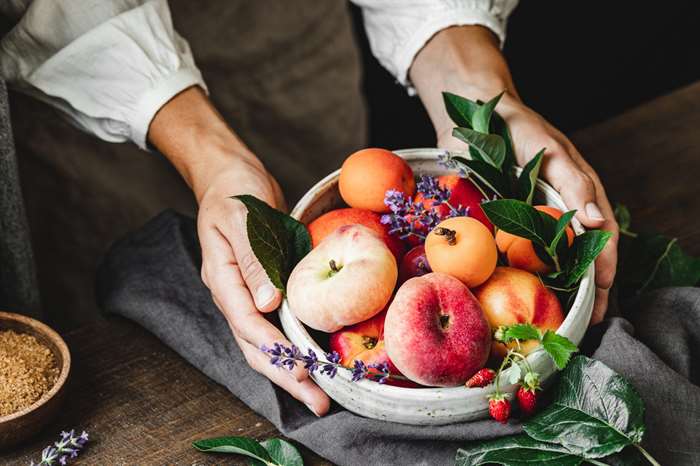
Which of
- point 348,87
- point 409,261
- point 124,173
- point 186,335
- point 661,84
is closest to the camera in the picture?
point 409,261

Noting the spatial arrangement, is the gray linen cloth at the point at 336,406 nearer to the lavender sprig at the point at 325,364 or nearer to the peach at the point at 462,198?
the lavender sprig at the point at 325,364

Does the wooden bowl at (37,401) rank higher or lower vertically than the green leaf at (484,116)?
lower

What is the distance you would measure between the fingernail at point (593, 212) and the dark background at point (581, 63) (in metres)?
1.34

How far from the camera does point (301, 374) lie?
0.79 metres

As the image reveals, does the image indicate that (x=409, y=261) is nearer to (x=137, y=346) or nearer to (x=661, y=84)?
(x=137, y=346)

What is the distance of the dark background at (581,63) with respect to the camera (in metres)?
2.31

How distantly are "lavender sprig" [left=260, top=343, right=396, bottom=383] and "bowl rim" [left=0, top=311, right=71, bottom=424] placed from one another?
21 centimetres

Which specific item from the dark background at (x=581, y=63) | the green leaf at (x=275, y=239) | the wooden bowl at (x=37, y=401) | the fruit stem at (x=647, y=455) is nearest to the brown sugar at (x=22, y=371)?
the wooden bowl at (x=37, y=401)

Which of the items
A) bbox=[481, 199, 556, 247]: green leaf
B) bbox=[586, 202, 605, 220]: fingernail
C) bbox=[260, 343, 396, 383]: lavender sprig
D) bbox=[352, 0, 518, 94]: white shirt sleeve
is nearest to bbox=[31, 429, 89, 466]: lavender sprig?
bbox=[260, 343, 396, 383]: lavender sprig

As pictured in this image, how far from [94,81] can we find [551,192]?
58 cm

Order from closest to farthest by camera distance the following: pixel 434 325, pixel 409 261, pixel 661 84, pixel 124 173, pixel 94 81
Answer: pixel 434 325, pixel 409 261, pixel 94 81, pixel 124 173, pixel 661 84

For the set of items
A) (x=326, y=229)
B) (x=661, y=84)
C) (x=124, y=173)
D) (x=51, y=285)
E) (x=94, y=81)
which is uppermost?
(x=94, y=81)

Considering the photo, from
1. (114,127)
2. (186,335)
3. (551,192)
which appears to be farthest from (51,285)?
(551,192)

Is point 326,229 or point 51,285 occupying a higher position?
point 326,229
